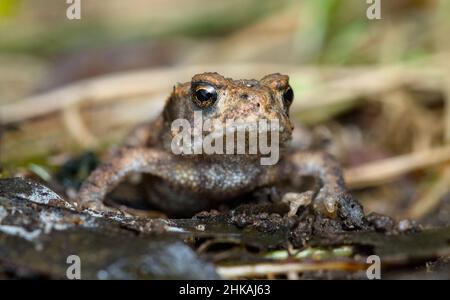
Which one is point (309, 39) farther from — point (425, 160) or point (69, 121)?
point (69, 121)

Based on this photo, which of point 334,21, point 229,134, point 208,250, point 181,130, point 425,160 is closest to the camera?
point 208,250

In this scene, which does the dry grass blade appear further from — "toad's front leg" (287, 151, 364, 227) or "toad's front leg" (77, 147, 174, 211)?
"toad's front leg" (77, 147, 174, 211)

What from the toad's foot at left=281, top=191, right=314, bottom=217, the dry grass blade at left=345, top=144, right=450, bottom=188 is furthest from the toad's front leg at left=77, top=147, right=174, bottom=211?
the dry grass blade at left=345, top=144, right=450, bottom=188

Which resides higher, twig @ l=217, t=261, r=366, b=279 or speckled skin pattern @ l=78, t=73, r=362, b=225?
speckled skin pattern @ l=78, t=73, r=362, b=225

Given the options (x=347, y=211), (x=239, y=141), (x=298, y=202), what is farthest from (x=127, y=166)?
(x=347, y=211)
